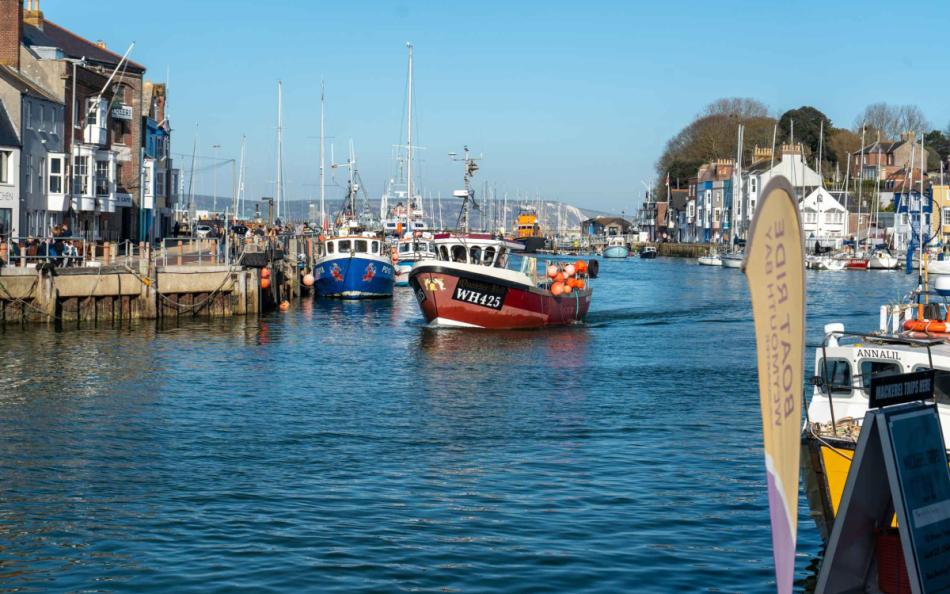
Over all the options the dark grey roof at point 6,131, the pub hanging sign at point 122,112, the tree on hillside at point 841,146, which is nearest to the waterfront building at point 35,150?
the dark grey roof at point 6,131

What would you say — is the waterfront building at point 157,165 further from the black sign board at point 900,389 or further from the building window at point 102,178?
the black sign board at point 900,389

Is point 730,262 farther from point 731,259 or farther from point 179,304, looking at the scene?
point 179,304

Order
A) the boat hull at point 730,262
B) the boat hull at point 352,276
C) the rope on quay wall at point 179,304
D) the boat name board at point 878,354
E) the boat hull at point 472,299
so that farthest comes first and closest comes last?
the boat hull at point 730,262
the boat hull at point 352,276
the rope on quay wall at point 179,304
the boat hull at point 472,299
the boat name board at point 878,354

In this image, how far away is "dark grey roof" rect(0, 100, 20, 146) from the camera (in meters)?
57.5

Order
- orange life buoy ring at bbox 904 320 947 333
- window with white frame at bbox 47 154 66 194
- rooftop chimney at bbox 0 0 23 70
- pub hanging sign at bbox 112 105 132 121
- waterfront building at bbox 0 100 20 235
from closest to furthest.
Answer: orange life buoy ring at bbox 904 320 947 333 < waterfront building at bbox 0 100 20 235 < window with white frame at bbox 47 154 66 194 < rooftop chimney at bbox 0 0 23 70 < pub hanging sign at bbox 112 105 132 121

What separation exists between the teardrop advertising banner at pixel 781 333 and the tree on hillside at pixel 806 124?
6598 inches

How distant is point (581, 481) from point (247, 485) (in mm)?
5678

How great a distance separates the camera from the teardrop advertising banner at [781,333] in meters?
7.20

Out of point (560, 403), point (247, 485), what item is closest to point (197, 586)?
point (247, 485)

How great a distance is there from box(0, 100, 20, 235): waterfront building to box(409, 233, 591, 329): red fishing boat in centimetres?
2153

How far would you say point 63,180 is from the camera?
6412 cm

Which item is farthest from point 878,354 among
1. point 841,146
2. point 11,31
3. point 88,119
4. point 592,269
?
point 841,146

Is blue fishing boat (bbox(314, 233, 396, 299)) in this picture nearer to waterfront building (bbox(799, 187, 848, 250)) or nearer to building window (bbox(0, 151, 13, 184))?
building window (bbox(0, 151, 13, 184))

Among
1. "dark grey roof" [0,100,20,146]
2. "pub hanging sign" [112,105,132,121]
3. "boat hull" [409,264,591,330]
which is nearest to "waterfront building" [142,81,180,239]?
"pub hanging sign" [112,105,132,121]
